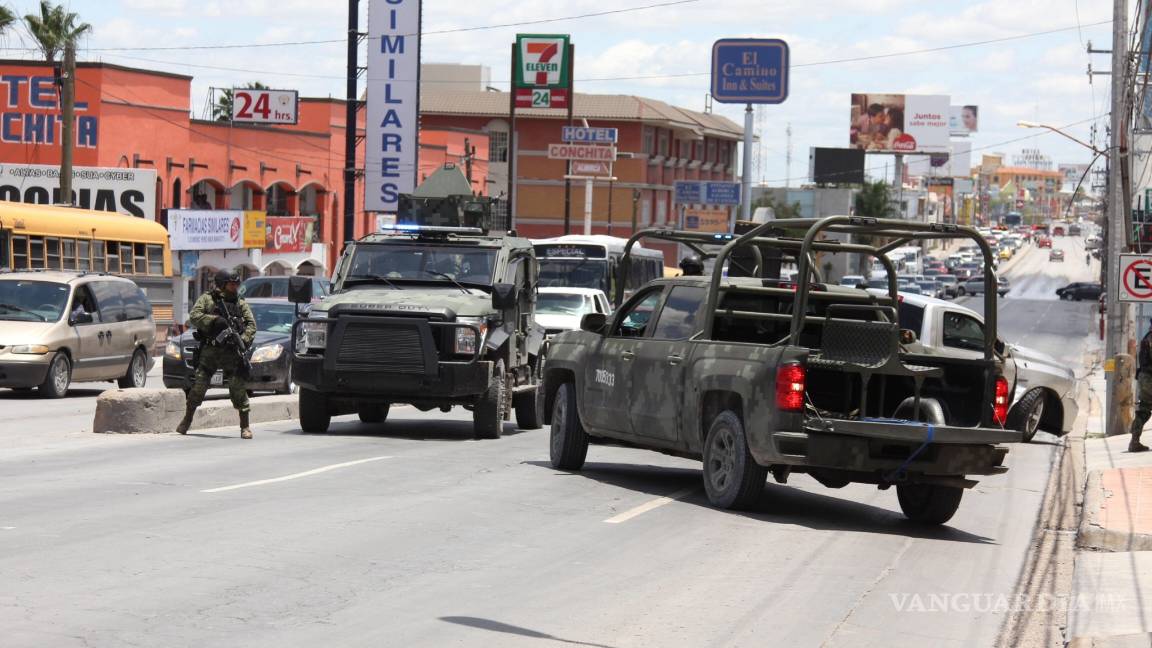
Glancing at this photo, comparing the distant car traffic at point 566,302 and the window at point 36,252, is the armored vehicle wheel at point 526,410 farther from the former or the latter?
the window at point 36,252

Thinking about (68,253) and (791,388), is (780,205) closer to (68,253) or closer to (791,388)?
(68,253)

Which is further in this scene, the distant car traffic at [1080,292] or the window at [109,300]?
the distant car traffic at [1080,292]

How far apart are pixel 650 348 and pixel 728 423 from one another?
1600mm

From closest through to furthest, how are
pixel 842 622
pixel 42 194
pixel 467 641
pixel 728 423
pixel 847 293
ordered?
1. pixel 467 641
2. pixel 842 622
3. pixel 728 423
4. pixel 847 293
5. pixel 42 194

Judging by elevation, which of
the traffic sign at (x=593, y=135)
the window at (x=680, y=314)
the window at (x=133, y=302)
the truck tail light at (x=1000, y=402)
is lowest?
the truck tail light at (x=1000, y=402)

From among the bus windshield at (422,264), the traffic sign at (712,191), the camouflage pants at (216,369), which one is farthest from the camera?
the traffic sign at (712,191)

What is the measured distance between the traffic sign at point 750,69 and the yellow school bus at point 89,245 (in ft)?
69.0

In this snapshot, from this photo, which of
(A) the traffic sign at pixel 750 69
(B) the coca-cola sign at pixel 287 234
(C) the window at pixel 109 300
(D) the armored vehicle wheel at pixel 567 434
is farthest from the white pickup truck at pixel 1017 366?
(B) the coca-cola sign at pixel 287 234

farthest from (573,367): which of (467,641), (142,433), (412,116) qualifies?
(412,116)

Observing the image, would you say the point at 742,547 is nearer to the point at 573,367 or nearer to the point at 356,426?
the point at 573,367

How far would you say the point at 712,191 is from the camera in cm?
7756

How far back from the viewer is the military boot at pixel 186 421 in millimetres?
18062

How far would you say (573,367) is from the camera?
14859 millimetres

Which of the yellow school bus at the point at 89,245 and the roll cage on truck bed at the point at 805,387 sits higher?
the yellow school bus at the point at 89,245
